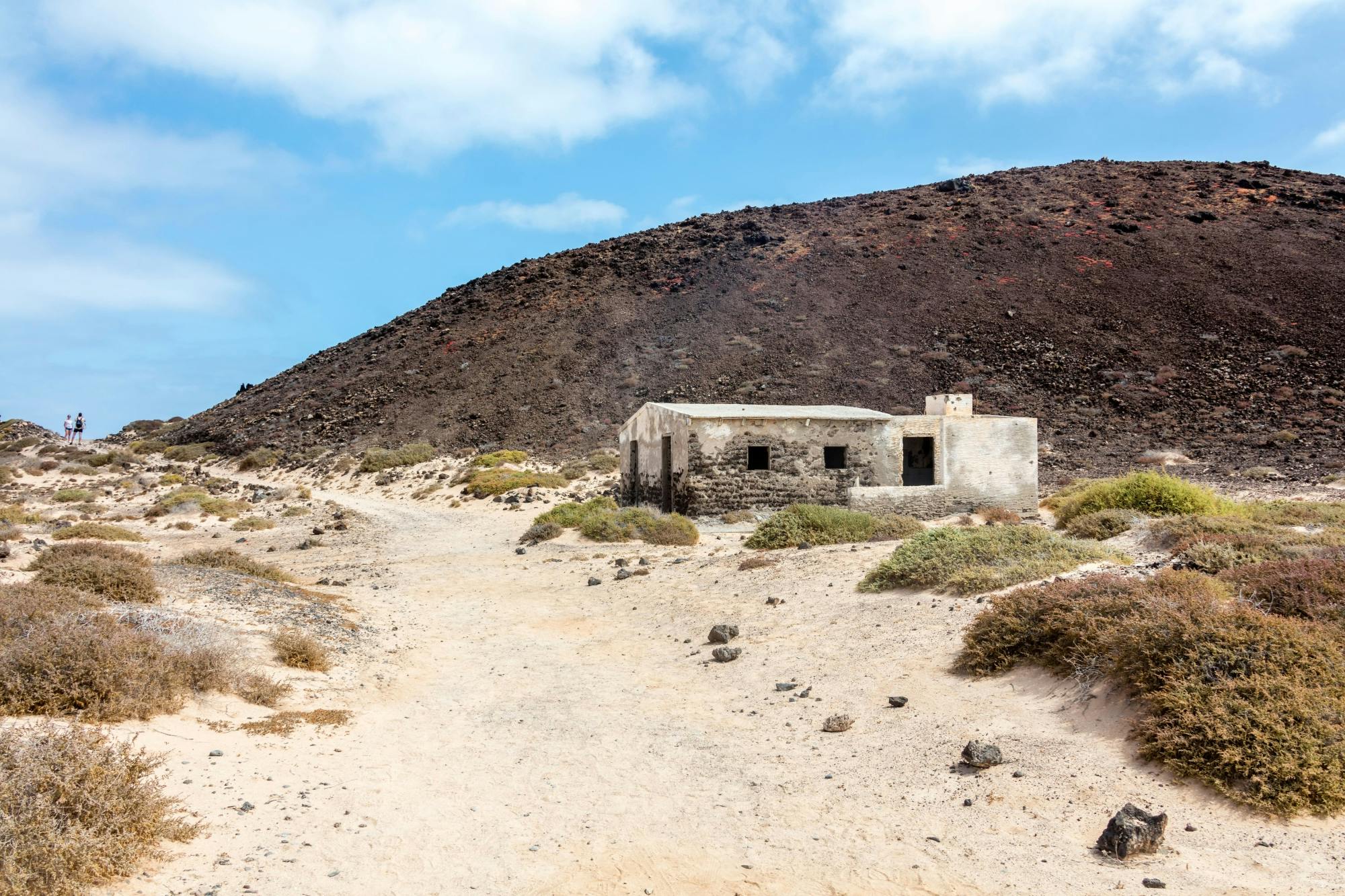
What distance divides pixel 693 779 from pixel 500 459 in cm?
3164

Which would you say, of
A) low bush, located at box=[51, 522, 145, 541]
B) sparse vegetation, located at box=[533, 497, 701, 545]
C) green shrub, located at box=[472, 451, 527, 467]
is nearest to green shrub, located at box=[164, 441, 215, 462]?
green shrub, located at box=[472, 451, 527, 467]

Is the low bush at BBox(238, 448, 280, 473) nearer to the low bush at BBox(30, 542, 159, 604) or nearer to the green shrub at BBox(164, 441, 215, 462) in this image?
the green shrub at BBox(164, 441, 215, 462)

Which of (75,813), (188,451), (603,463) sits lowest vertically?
(75,813)

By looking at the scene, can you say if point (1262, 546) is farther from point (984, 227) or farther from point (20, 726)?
point (984, 227)

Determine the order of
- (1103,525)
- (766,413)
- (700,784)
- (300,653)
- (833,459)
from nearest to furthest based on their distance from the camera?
(700,784), (300,653), (1103,525), (766,413), (833,459)

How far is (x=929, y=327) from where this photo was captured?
1934 inches

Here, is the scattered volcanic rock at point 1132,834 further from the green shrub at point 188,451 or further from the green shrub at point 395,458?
the green shrub at point 188,451

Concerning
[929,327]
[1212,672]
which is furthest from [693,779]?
[929,327]

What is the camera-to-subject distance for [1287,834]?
17.4 ft

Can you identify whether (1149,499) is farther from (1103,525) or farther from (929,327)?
(929,327)

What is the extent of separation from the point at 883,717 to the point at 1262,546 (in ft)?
18.3

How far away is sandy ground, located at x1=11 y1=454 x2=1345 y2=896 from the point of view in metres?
5.28

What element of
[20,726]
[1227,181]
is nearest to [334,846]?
[20,726]

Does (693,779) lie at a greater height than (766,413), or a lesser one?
lesser
